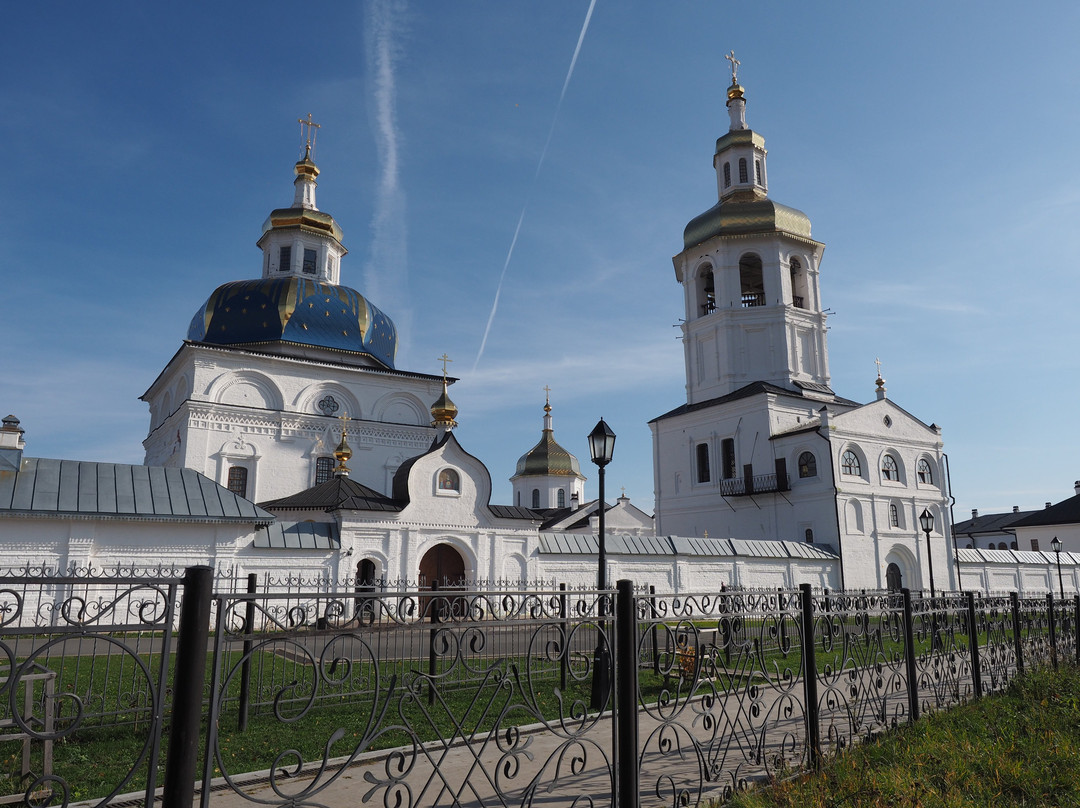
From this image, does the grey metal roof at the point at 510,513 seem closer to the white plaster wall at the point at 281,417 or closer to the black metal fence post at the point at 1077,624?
the white plaster wall at the point at 281,417

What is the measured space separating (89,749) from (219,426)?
67.5 feet

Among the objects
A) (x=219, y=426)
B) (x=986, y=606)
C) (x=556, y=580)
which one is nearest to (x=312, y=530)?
(x=556, y=580)

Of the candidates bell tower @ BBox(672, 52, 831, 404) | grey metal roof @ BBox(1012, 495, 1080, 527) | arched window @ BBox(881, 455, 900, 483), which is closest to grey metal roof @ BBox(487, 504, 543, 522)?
bell tower @ BBox(672, 52, 831, 404)

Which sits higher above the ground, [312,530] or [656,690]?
[312,530]

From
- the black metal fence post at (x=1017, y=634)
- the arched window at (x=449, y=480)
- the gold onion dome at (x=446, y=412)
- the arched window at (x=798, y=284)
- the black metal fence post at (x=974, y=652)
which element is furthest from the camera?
the arched window at (x=798, y=284)

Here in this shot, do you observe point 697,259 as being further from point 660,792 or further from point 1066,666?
point 660,792

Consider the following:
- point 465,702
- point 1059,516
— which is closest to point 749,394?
point 465,702

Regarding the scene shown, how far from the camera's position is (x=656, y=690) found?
8.84 metres

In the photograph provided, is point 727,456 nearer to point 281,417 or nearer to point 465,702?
point 281,417

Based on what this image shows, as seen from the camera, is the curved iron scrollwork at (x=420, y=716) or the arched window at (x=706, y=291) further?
the arched window at (x=706, y=291)

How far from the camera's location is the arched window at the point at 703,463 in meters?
31.0

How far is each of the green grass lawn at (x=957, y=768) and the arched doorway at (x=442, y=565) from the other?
544 inches

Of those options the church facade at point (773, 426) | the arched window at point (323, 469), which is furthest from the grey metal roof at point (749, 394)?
the arched window at point (323, 469)

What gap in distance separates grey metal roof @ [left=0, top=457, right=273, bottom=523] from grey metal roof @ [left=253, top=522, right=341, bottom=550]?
570mm
